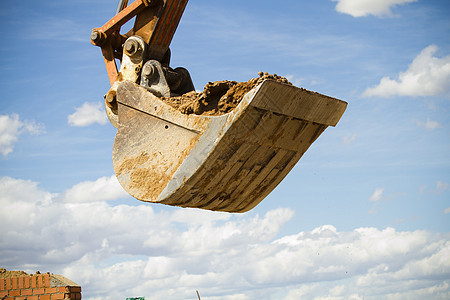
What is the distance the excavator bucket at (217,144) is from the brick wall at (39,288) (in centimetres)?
Answer: 170

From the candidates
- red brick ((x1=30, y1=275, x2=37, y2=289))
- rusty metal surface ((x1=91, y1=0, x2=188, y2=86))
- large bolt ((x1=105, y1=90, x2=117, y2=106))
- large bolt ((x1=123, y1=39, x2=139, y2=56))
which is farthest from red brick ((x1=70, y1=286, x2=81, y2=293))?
large bolt ((x1=123, y1=39, x2=139, y2=56))

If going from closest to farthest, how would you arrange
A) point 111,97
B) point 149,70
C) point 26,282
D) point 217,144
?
point 217,144, point 149,70, point 111,97, point 26,282

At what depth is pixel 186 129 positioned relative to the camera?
521cm

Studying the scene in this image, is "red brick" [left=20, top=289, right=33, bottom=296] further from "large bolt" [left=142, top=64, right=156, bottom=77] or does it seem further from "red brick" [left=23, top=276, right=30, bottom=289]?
"large bolt" [left=142, top=64, right=156, bottom=77]

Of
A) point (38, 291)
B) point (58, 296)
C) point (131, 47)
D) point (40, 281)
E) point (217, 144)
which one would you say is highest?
point (131, 47)

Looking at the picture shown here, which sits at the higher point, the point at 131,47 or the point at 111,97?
the point at 131,47

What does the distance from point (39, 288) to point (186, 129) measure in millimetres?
2824

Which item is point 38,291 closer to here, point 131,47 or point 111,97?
point 111,97

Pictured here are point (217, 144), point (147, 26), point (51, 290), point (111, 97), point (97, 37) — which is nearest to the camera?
point (217, 144)

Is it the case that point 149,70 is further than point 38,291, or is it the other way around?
point 38,291

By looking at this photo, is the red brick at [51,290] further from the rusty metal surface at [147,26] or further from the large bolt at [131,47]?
the large bolt at [131,47]

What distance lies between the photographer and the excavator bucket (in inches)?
192

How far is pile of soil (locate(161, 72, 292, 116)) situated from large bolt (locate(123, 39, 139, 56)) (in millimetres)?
842

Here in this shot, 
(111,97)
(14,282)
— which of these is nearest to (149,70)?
(111,97)
